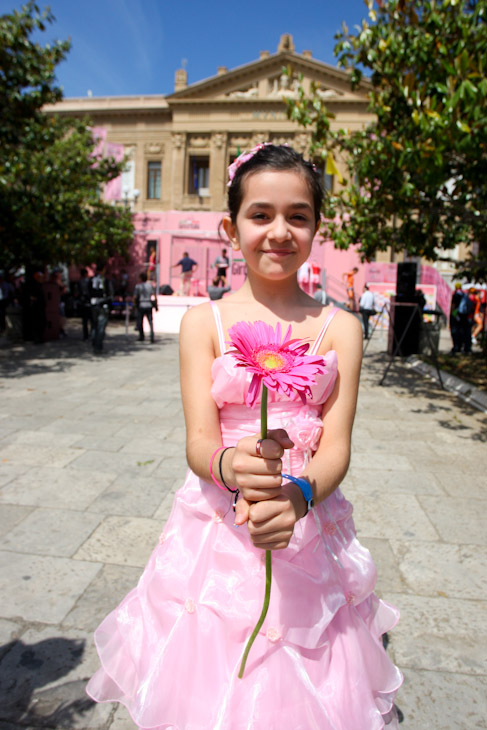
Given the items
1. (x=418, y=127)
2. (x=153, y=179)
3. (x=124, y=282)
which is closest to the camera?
(x=418, y=127)

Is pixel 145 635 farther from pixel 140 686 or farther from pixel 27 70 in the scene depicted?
pixel 27 70

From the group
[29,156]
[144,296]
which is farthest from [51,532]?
[144,296]

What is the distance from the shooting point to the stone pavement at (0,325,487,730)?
6.61ft

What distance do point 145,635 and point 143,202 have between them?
1387 inches

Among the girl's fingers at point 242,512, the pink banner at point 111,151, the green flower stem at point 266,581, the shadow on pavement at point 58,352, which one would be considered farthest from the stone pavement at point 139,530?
the pink banner at point 111,151

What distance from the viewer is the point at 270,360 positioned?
102 centimetres

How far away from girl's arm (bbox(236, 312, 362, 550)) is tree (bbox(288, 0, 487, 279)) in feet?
13.1

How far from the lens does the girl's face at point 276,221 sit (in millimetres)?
1417

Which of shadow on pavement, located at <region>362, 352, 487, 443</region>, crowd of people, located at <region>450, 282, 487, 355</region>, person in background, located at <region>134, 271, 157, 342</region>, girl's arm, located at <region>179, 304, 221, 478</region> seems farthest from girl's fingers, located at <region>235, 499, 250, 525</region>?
crowd of people, located at <region>450, 282, 487, 355</region>

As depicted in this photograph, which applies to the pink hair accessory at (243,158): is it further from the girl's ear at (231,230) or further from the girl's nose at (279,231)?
the girl's nose at (279,231)

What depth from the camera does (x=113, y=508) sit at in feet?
11.9

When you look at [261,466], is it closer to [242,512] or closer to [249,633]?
[242,512]

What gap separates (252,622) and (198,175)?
3568cm

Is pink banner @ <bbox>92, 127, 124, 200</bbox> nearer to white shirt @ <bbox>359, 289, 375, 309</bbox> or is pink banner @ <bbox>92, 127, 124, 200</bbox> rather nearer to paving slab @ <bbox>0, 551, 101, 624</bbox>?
white shirt @ <bbox>359, 289, 375, 309</bbox>
